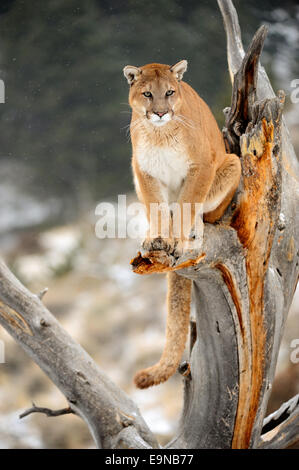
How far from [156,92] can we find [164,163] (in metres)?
0.24

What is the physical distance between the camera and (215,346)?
6.40ft

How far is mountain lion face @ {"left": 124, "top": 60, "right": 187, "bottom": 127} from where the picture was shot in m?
1.64

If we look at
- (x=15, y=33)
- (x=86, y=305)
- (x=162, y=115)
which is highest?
(x=15, y=33)

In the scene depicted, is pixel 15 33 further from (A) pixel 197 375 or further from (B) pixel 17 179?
(A) pixel 197 375

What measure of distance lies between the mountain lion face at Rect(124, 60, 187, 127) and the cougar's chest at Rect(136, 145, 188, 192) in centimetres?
10

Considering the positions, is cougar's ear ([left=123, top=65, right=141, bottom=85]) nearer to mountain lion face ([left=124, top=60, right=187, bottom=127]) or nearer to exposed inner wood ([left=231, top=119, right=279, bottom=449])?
mountain lion face ([left=124, top=60, right=187, bottom=127])

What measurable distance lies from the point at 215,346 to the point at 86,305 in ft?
7.89

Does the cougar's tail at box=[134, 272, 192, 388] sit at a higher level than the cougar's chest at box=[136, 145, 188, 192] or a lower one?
lower

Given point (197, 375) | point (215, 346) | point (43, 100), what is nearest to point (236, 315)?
point (215, 346)

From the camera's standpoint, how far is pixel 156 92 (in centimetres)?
165

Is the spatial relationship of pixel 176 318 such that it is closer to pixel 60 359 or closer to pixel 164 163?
pixel 60 359
